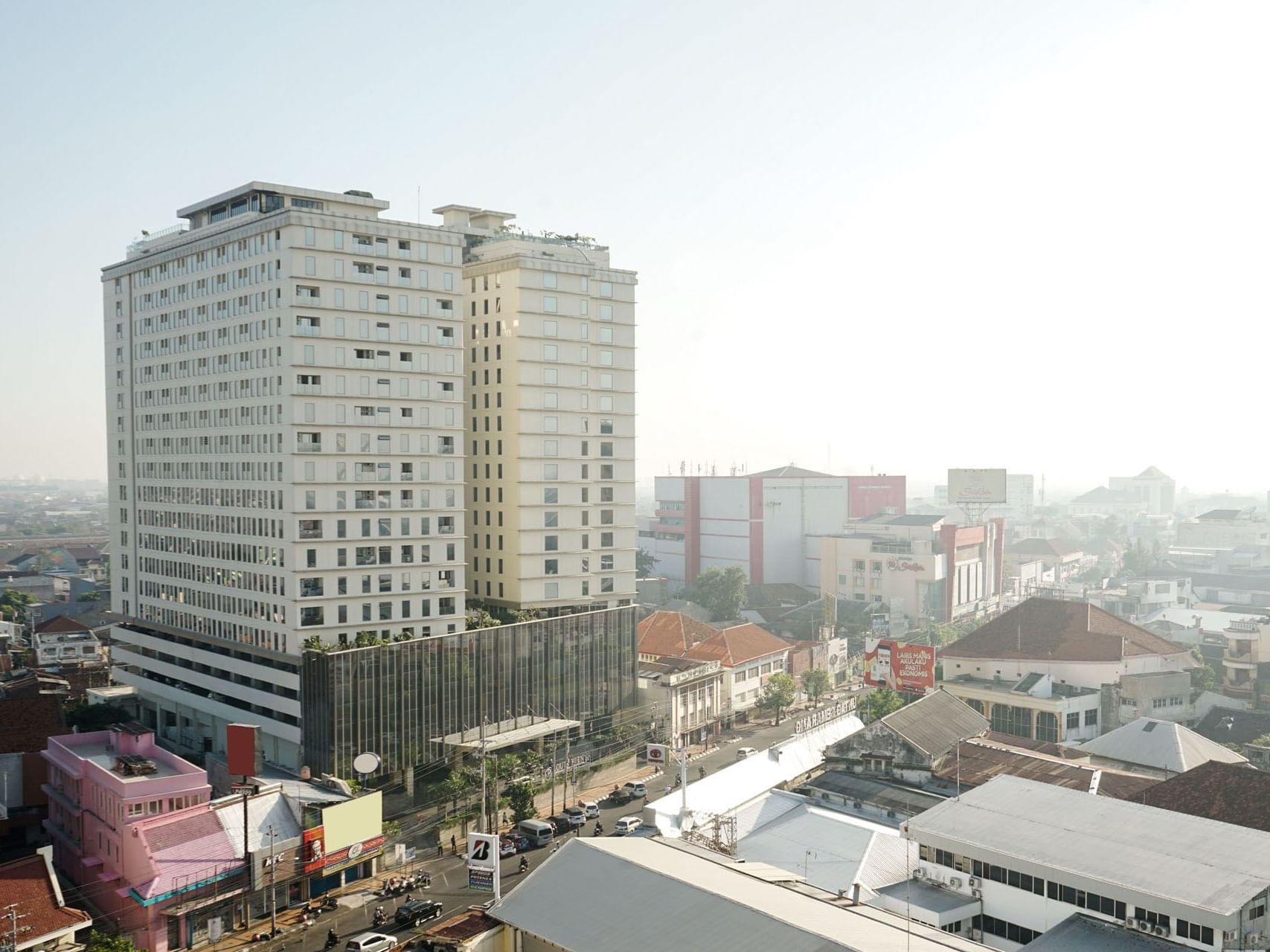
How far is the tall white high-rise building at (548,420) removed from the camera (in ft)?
206

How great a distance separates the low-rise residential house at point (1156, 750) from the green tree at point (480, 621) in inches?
1338

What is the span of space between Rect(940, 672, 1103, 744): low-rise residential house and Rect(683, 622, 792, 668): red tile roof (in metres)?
14.9

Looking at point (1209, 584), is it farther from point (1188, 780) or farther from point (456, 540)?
point (456, 540)

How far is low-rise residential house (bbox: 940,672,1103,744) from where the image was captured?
231ft

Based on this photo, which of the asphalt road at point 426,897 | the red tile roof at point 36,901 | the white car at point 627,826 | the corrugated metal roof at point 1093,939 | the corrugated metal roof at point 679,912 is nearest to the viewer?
the corrugated metal roof at point 679,912

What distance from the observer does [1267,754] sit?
2383 inches

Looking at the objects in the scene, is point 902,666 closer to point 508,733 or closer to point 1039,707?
point 1039,707

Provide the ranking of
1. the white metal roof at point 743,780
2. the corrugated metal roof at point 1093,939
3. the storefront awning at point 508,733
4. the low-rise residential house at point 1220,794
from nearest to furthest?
the corrugated metal roof at point 1093,939 < the low-rise residential house at point 1220,794 < the white metal roof at point 743,780 < the storefront awning at point 508,733

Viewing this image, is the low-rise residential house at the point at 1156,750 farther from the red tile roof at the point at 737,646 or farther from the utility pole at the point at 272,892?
the utility pole at the point at 272,892

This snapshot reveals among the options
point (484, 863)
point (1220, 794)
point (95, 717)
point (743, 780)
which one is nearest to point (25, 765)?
point (95, 717)

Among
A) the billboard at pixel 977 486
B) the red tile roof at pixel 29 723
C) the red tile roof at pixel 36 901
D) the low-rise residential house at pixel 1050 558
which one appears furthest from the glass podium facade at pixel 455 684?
the low-rise residential house at pixel 1050 558

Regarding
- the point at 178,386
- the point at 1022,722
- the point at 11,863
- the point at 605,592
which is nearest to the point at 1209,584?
the point at 1022,722

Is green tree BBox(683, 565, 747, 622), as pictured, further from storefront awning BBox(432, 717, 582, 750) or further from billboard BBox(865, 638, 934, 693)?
storefront awning BBox(432, 717, 582, 750)

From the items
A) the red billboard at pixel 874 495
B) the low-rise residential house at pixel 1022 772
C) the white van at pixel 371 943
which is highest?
the red billboard at pixel 874 495
